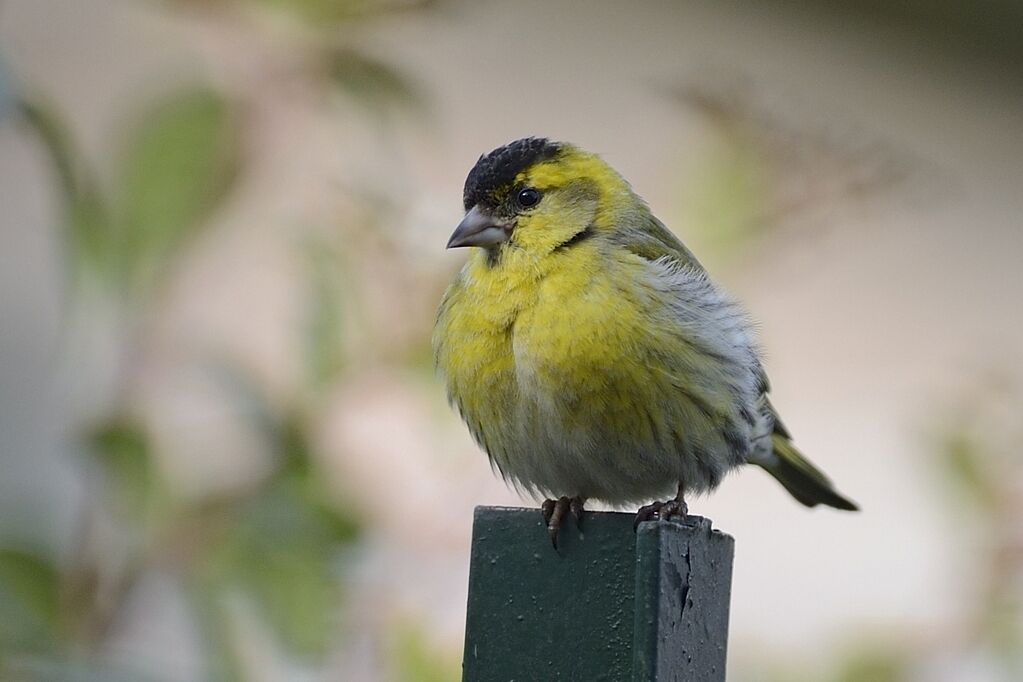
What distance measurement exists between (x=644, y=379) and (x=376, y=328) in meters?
0.34

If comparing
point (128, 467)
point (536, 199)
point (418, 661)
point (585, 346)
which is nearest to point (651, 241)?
point (536, 199)

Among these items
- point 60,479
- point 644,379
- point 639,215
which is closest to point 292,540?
point 644,379

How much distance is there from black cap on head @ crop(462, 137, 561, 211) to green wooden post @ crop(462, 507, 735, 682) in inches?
36.8

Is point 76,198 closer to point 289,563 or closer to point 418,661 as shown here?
point 289,563

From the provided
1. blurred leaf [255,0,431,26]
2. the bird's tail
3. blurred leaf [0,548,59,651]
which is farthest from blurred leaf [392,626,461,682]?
the bird's tail

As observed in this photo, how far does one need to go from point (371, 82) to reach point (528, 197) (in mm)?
443

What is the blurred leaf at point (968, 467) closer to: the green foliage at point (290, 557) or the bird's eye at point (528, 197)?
the bird's eye at point (528, 197)

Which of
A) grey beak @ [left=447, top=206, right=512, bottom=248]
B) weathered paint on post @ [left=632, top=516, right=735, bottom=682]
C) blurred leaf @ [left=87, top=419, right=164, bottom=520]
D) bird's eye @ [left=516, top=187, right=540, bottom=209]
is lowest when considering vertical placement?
weathered paint on post @ [left=632, top=516, right=735, bottom=682]

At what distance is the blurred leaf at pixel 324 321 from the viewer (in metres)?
1.87

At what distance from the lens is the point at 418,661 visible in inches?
72.6

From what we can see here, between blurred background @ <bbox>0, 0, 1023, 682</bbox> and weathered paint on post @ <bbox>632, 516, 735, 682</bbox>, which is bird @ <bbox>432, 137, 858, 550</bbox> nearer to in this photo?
blurred background @ <bbox>0, 0, 1023, 682</bbox>

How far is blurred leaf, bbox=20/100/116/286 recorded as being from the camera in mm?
1520

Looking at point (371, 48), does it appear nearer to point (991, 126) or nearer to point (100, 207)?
point (100, 207)

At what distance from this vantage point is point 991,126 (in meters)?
4.74
